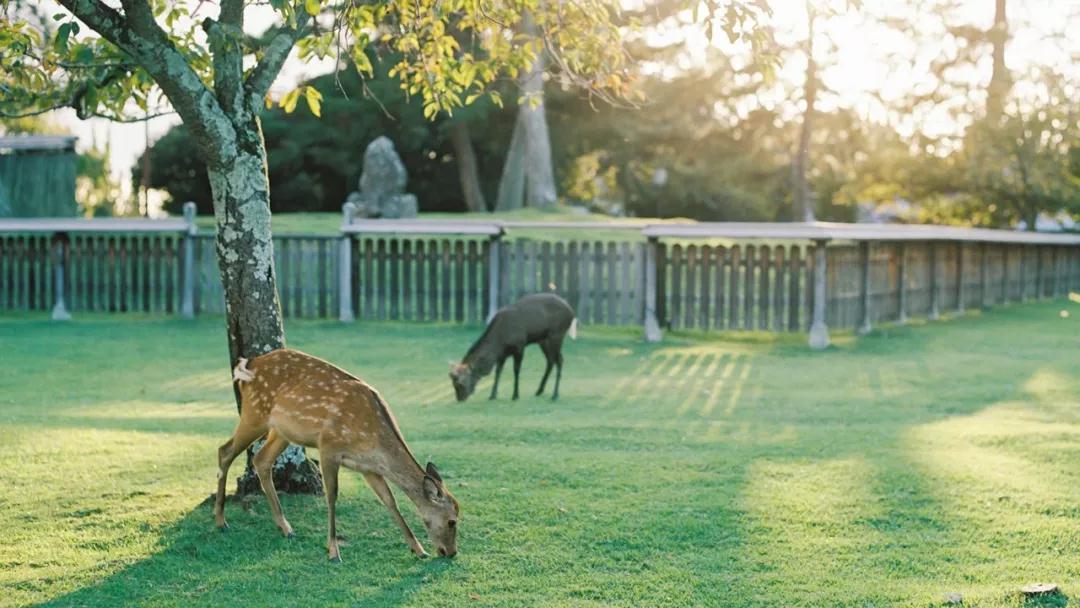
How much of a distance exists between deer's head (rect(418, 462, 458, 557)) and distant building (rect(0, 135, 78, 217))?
70.7 feet

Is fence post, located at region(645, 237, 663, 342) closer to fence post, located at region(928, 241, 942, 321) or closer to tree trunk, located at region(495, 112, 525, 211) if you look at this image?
fence post, located at region(928, 241, 942, 321)

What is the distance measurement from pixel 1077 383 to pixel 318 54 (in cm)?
951

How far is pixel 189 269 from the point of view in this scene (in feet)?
66.6

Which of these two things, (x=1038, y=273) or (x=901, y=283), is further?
(x=1038, y=273)

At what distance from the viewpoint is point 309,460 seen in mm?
7777

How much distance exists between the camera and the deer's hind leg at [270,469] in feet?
22.3

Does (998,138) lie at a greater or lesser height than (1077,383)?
greater

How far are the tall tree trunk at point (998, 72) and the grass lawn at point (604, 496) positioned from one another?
24836mm

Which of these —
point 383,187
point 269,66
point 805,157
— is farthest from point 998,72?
point 269,66

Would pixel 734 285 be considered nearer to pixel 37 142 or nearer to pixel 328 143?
pixel 37 142

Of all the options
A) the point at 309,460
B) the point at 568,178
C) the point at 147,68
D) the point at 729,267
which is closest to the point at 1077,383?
the point at 729,267

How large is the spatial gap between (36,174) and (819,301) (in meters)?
16.8

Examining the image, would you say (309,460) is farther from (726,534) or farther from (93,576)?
(726,534)

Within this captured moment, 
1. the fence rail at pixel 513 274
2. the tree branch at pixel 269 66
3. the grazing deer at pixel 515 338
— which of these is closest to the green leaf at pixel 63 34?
the tree branch at pixel 269 66
